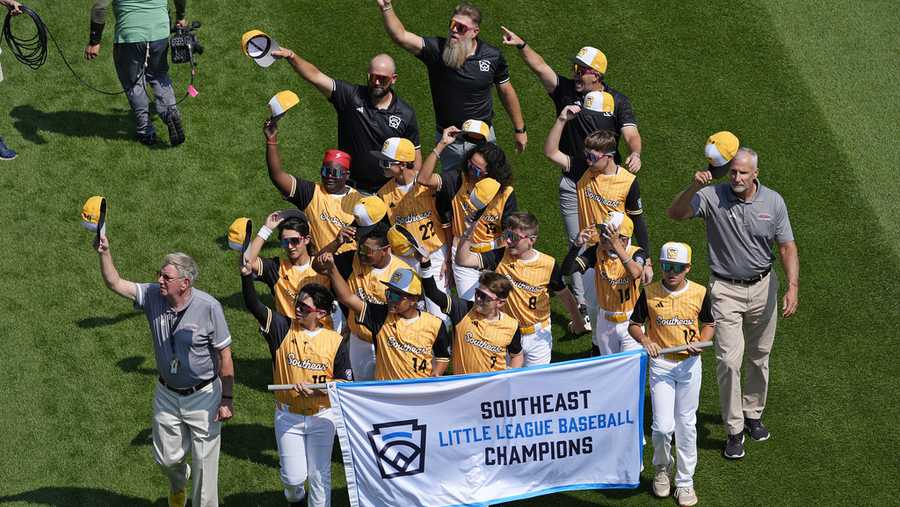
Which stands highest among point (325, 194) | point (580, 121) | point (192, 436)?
point (580, 121)

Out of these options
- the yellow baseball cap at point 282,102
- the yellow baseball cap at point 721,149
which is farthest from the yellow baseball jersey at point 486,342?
the yellow baseball cap at point 282,102

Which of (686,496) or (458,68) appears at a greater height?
(458,68)

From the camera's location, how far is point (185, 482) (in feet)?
34.6

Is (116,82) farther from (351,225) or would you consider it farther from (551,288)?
(551,288)

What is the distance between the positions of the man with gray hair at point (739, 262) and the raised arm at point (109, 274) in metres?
4.65

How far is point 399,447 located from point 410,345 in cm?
80

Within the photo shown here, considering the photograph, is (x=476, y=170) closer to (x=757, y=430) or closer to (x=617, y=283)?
(x=617, y=283)

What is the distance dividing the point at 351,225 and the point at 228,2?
241 inches

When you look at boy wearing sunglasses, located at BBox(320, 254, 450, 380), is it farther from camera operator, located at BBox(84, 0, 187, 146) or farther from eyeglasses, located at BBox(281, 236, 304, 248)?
camera operator, located at BBox(84, 0, 187, 146)

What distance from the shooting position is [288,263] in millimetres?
10828

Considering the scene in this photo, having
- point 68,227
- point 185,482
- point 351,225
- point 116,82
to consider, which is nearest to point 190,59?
point 116,82

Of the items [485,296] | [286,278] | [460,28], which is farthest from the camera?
[460,28]

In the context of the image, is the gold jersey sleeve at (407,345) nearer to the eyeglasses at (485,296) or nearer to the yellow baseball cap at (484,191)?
the eyeglasses at (485,296)

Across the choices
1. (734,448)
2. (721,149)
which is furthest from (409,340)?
(734,448)
